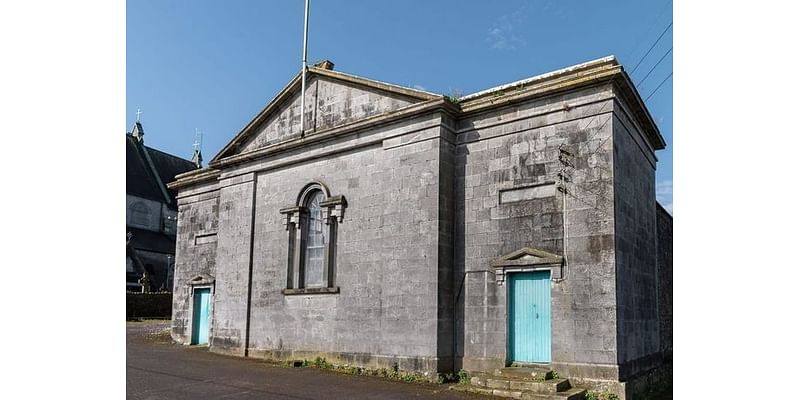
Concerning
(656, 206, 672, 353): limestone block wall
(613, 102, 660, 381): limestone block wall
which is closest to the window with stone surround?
(613, 102, 660, 381): limestone block wall

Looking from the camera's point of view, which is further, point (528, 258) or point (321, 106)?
point (321, 106)

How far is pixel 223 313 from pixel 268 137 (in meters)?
5.27

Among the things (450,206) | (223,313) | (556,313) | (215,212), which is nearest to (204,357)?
(223,313)

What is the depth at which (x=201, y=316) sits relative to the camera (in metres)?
19.2

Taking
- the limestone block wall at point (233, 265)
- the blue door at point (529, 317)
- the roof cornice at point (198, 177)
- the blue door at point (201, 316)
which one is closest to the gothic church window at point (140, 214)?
the roof cornice at point (198, 177)

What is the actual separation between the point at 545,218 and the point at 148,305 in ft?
95.8

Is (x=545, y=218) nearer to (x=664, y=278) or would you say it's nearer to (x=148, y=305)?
(x=664, y=278)

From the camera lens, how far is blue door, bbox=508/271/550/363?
1165cm

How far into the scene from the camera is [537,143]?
1220 cm

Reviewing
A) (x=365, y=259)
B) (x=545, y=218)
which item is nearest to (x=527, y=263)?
(x=545, y=218)

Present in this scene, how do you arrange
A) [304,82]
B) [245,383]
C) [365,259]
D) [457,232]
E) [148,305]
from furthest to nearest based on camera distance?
1. [148,305]
2. [304,82]
3. [365,259]
4. [457,232]
5. [245,383]

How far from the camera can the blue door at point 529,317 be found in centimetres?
1165

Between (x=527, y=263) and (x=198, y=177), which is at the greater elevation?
(x=198, y=177)

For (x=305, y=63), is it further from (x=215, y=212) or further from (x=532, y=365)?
(x=532, y=365)
